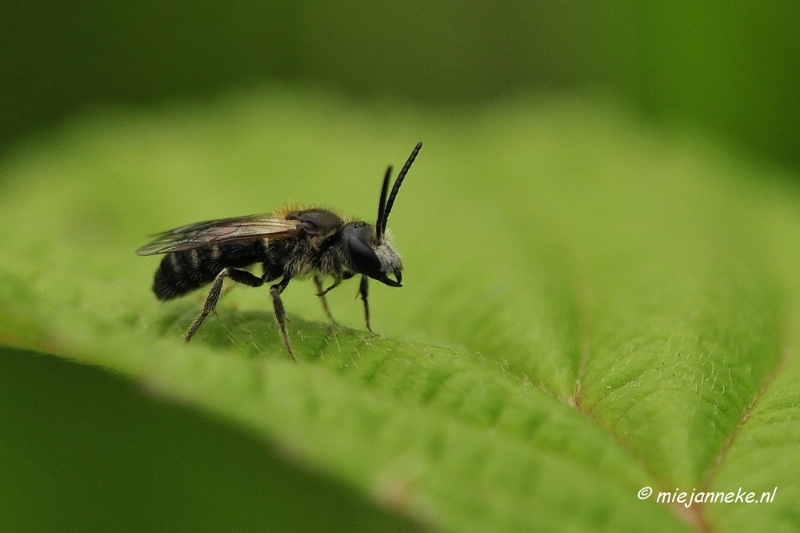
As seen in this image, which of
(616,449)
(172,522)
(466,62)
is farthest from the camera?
(466,62)

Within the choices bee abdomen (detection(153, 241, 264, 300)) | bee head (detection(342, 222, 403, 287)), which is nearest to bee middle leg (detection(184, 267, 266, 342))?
Result: bee abdomen (detection(153, 241, 264, 300))

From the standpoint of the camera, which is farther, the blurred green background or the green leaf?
the blurred green background

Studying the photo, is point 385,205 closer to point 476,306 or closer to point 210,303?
point 476,306

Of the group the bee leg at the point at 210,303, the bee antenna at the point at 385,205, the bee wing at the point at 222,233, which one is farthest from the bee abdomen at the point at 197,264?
the bee antenna at the point at 385,205

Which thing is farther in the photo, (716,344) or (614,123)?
(614,123)

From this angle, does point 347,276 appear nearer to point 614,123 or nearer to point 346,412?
point 346,412

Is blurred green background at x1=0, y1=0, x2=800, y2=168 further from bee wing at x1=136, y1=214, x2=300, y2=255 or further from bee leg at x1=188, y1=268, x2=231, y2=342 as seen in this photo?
bee leg at x1=188, y1=268, x2=231, y2=342

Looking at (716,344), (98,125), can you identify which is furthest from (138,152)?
(716,344)

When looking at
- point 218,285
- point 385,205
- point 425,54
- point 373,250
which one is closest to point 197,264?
point 218,285
